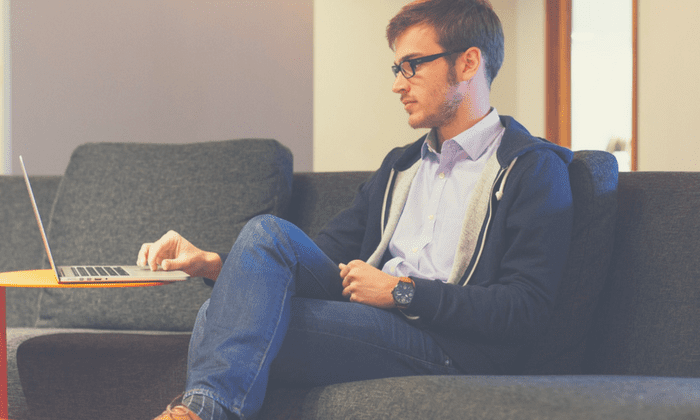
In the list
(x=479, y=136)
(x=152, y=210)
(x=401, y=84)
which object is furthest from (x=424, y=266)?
(x=152, y=210)

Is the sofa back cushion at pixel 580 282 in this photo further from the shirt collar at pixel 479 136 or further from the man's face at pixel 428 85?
the man's face at pixel 428 85

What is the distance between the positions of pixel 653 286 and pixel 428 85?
2.17 ft

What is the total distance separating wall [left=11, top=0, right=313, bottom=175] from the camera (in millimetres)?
3340

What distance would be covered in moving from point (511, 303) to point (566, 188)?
1.00ft

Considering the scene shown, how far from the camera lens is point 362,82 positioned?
413cm

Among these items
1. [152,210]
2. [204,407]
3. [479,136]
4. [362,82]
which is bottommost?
[204,407]

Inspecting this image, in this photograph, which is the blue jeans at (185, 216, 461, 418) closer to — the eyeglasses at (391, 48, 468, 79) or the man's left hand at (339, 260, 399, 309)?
the man's left hand at (339, 260, 399, 309)

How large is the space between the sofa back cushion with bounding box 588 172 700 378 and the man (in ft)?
0.76

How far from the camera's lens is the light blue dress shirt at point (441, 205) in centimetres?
137

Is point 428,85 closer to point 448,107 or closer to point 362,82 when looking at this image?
point 448,107

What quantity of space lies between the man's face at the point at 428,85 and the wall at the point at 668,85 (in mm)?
1008

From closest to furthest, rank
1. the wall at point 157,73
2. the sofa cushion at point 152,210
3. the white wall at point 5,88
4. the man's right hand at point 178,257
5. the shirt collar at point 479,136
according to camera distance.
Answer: the man's right hand at point 178,257 < the shirt collar at point 479,136 < the sofa cushion at point 152,210 < the white wall at point 5,88 < the wall at point 157,73

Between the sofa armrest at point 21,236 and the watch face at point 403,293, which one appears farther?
the sofa armrest at point 21,236

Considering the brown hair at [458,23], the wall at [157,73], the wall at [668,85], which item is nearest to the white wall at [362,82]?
the wall at [157,73]
